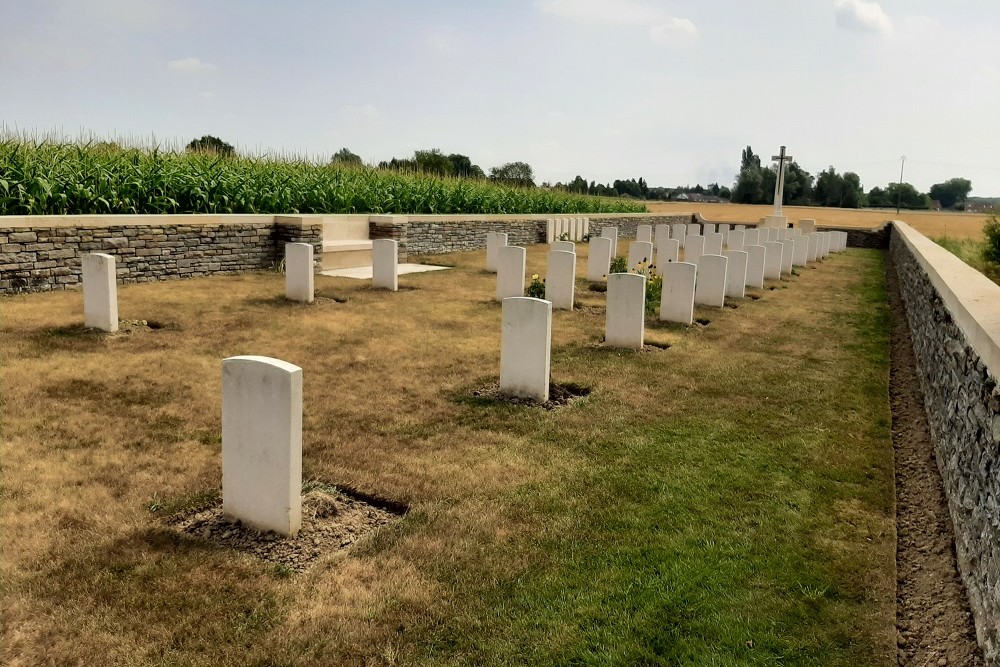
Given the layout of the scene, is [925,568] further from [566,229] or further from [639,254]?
[566,229]

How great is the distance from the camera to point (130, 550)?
325cm

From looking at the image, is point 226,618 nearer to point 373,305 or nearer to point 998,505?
point 998,505

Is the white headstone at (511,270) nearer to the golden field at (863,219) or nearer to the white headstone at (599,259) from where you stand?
the white headstone at (599,259)

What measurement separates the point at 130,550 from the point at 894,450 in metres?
4.93

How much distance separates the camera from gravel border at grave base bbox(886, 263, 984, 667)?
108 inches

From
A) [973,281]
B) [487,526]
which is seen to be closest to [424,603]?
[487,526]

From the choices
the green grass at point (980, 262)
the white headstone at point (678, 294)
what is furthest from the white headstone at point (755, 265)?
the white headstone at point (678, 294)

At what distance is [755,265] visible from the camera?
13102mm

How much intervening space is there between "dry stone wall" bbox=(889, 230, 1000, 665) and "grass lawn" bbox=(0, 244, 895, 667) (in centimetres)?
35

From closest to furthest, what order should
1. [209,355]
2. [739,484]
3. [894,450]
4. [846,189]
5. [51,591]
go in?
[51,591]
[739,484]
[894,450]
[209,355]
[846,189]

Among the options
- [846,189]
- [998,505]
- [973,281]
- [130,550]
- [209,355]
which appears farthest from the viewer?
[846,189]

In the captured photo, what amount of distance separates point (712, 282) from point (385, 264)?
5131 millimetres

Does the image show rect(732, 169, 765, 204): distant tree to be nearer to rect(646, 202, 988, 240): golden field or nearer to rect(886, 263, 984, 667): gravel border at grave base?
rect(646, 202, 988, 240): golden field

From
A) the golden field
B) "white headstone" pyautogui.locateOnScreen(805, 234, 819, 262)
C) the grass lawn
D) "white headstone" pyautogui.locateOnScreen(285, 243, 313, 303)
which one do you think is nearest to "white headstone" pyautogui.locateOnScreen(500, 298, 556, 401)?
the grass lawn
